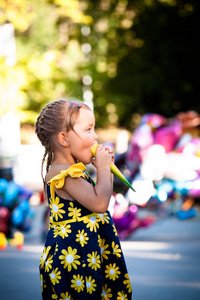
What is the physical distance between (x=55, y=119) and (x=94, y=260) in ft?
2.16

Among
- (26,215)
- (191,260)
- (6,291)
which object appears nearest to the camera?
(6,291)

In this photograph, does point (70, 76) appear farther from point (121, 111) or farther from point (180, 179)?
point (180, 179)

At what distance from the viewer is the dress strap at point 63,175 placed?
2.05 metres

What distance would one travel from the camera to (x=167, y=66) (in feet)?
67.5

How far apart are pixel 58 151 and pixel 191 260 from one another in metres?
3.16

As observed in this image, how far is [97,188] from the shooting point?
2.03 meters

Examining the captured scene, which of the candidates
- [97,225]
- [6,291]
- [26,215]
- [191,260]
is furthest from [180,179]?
[97,225]

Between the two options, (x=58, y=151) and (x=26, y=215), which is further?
(x=26, y=215)

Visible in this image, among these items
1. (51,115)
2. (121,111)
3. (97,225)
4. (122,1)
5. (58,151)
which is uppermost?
(122,1)

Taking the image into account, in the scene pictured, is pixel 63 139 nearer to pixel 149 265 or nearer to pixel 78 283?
pixel 78 283

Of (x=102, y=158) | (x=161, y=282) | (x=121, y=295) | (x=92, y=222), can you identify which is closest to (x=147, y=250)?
(x=161, y=282)

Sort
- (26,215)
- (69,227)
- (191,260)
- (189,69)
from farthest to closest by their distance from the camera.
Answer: (189,69) → (26,215) → (191,260) → (69,227)

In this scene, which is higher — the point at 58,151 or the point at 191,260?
the point at 58,151

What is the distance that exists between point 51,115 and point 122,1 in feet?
73.2
